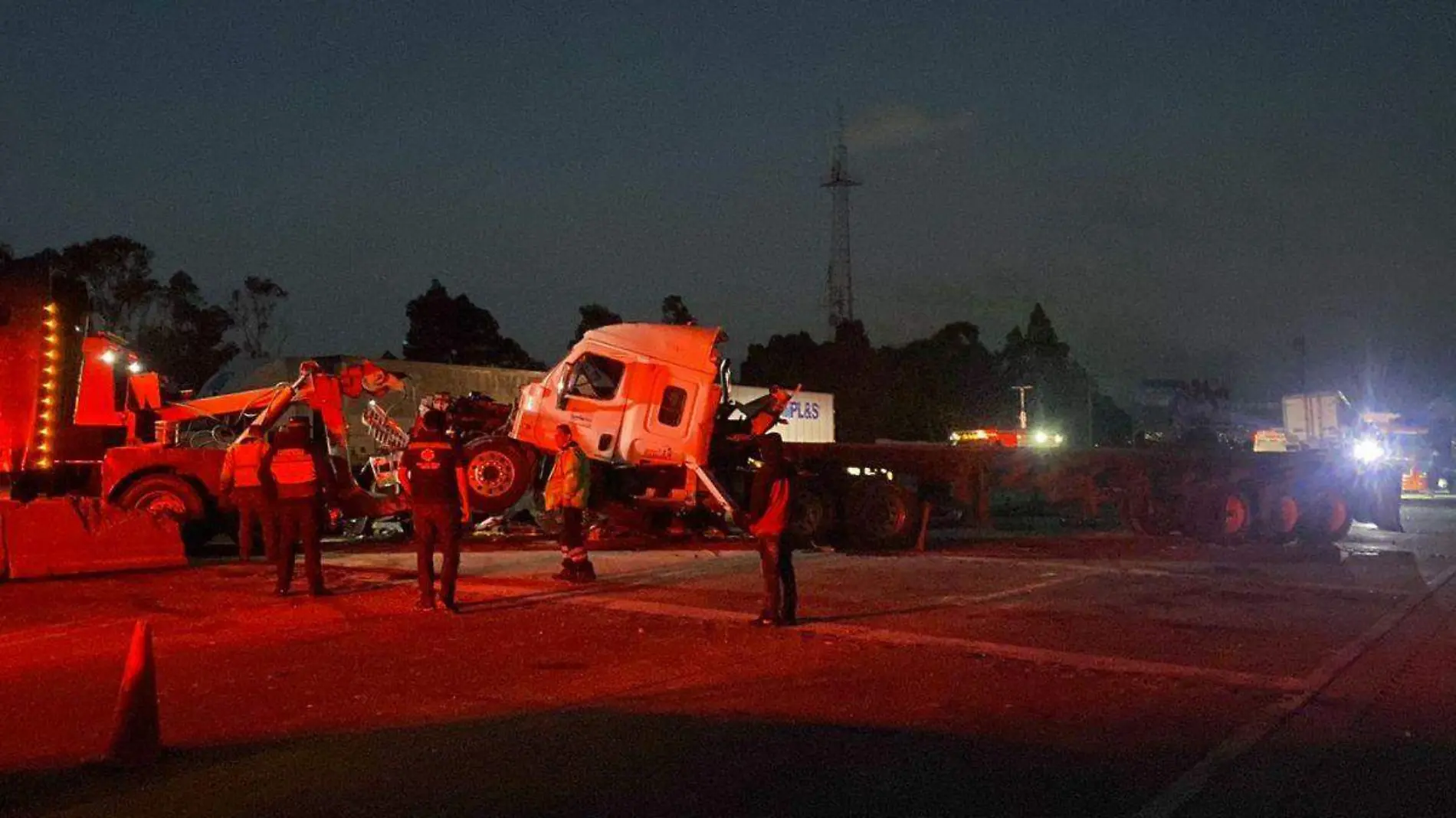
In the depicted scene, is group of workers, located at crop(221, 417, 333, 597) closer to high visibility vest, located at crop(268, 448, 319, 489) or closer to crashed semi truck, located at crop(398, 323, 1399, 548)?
high visibility vest, located at crop(268, 448, 319, 489)

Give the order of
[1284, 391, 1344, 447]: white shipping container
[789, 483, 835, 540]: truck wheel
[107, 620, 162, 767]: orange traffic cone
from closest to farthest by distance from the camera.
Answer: [107, 620, 162, 767]: orange traffic cone
[789, 483, 835, 540]: truck wheel
[1284, 391, 1344, 447]: white shipping container

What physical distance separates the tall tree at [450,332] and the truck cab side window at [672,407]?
123ft

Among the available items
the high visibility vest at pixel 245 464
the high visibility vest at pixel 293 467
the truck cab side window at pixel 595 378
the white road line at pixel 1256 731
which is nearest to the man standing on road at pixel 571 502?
the high visibility vest at pixel 293 467

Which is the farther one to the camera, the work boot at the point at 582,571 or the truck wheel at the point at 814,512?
the truck wheel at the point at 814,512

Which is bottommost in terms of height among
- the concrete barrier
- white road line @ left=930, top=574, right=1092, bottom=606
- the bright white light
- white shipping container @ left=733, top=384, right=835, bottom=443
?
white road line @ left=930, top=574, right=1092, bottom=606

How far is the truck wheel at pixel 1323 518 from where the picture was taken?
22.4 m

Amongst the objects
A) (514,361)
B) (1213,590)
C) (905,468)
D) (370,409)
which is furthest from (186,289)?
(1213,590)

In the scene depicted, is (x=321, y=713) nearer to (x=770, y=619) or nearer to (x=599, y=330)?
(x=770, y=619)

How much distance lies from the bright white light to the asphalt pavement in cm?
1021

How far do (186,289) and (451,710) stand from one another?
44487 millimetres

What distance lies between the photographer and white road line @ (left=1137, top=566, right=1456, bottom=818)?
19.8 feet

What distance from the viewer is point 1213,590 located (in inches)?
545

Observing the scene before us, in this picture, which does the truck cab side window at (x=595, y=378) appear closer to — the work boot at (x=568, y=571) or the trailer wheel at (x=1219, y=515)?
the work boot at (x=568, y=571)

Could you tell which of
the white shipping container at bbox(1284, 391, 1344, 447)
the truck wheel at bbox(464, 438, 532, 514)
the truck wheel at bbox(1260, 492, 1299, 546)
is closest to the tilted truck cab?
the truck wheel at bbox(464, 438, 532, 514)
